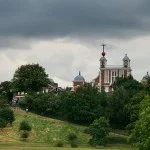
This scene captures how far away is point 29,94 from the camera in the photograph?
12188 centimetres

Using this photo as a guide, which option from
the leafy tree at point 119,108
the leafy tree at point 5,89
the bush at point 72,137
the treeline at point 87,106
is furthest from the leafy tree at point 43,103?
the leafy tree at point 5,89

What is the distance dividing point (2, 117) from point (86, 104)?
A: 1695 cm

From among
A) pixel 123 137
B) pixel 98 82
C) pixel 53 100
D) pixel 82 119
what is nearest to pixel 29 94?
pixel 53 100

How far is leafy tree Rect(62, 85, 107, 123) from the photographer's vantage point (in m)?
108

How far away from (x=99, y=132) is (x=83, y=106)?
17569 millimetres

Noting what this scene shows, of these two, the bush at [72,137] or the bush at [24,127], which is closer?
the bush at [72,137]

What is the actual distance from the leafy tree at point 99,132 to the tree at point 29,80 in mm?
41440

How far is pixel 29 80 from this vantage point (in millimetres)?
131250

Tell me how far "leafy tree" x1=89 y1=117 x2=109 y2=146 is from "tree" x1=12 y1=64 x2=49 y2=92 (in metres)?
41.4

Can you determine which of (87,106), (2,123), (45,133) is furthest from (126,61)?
(2,123)

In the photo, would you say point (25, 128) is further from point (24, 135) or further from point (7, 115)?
point (7, 115)

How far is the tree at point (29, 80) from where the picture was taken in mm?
131500

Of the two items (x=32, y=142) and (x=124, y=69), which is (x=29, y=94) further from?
(x=124, y=69)

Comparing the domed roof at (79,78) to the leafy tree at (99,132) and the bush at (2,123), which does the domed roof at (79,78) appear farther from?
the leafy tree at (99,132)
